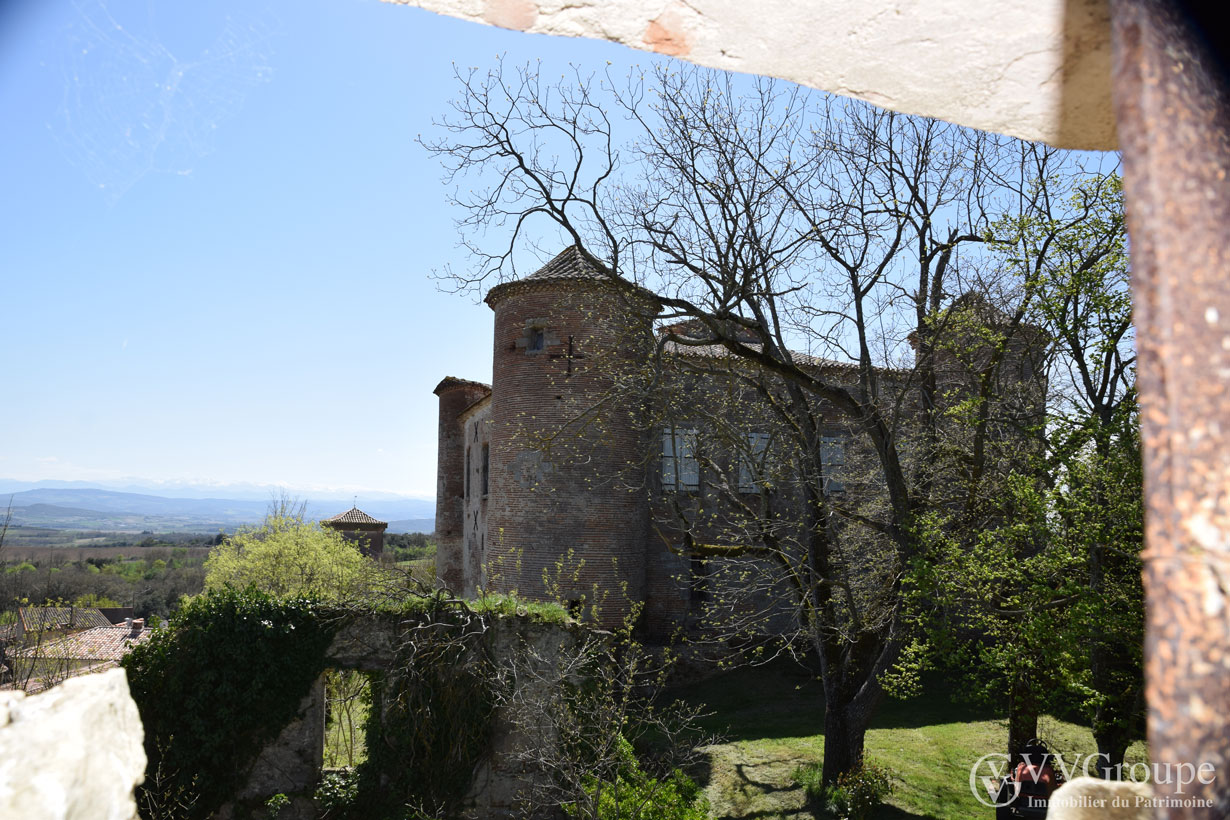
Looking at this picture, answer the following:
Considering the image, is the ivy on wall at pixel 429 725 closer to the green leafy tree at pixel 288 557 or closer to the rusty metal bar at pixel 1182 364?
the rusty metal bar at pixel 1182 364

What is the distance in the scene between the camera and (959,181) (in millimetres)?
11797

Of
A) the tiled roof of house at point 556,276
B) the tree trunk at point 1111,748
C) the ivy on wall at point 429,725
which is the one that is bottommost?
the ivy on wall at point 429,725

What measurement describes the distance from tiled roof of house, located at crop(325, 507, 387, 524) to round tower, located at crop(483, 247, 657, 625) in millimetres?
26405

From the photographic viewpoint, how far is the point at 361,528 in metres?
41.4

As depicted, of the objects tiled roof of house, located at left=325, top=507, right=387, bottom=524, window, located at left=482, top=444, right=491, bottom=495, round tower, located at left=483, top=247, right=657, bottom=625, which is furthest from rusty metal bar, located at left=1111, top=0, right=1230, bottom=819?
tiled roof of house, located at left=325, top=507, right=387, bottom=524

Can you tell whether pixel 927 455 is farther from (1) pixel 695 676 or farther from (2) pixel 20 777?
(2) pixel 20 777

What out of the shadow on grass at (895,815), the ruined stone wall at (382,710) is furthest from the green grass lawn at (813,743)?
the ruined stone wall at (382,710)

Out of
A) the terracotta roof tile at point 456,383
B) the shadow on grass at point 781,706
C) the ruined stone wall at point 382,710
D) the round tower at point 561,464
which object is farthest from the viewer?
the terracotta roof tile at point 456,383

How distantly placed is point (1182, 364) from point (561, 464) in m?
15.3

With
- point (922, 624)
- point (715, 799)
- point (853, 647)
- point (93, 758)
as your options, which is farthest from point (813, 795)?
point (93, 758)

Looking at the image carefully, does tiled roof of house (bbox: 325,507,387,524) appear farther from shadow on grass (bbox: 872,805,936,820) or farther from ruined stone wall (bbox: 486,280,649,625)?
shadow on grass (bbox: 872,805,936,820)

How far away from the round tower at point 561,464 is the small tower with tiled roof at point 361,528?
25.7 m

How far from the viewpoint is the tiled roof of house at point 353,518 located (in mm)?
40844

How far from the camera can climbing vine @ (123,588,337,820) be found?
11555mm
